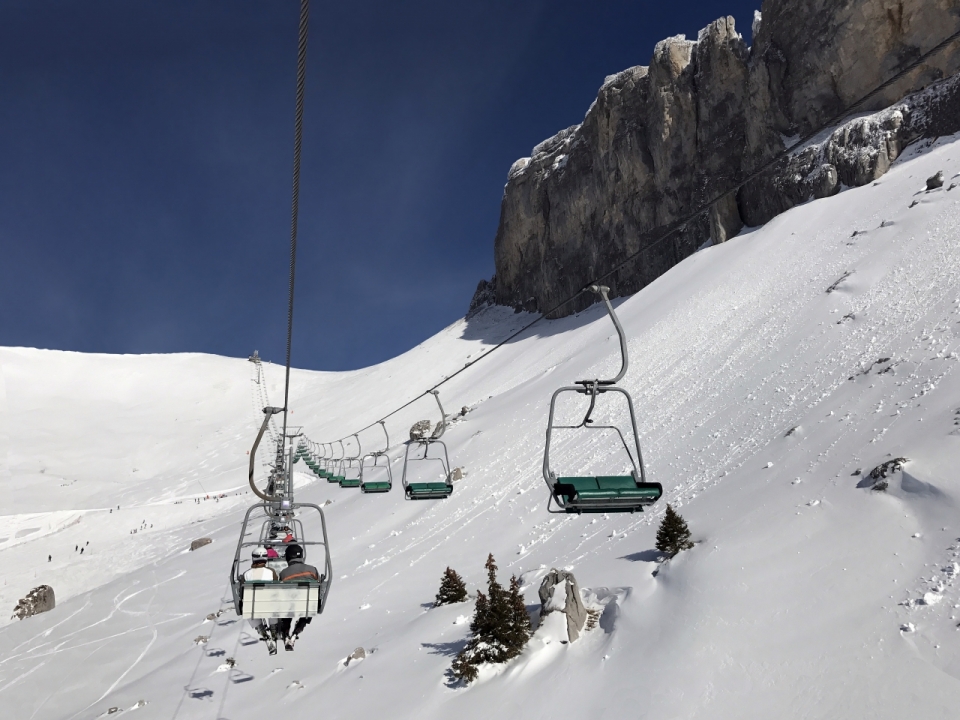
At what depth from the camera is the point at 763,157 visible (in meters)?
58.8

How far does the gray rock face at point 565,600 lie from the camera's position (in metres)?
14.1

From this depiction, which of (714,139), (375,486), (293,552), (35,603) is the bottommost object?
(35,603)

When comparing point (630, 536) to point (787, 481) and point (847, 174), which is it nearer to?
point (787, 481)

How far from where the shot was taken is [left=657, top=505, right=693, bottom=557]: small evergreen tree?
604 inches

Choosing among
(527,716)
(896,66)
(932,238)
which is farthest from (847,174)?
(527,716)

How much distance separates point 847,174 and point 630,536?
39981mm

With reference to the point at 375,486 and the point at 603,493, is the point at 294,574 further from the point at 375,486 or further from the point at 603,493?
the point at 375,486

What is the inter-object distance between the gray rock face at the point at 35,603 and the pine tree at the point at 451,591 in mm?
28496

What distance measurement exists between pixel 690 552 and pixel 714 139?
5885 centimetres

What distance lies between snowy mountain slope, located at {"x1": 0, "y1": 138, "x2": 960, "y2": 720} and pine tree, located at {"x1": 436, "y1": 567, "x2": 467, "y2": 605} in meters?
0.51

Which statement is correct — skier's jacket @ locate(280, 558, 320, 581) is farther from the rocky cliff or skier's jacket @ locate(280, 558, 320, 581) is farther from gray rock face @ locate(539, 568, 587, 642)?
the rocky cliff

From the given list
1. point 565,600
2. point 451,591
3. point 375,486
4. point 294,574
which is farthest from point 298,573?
point 451,591

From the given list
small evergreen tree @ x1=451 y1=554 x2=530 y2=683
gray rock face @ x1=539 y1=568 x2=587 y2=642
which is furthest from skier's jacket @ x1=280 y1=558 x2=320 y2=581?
gray rock face @ x1=539 y1=568 x2=587 y2=642

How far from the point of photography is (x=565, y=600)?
47.6 ft
